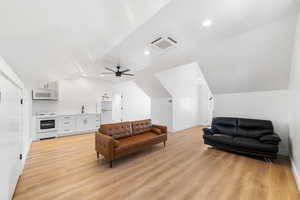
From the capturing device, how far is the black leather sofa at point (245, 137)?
2.91m

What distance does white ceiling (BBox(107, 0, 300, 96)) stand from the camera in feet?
6.07

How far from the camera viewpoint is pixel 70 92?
19.7 ft

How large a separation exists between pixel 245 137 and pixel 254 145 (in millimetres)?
552

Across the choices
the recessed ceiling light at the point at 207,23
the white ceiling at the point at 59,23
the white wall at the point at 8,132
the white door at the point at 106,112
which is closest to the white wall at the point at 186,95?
the recessed ceiling light at the point at 207,23

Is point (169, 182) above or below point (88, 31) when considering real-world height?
below

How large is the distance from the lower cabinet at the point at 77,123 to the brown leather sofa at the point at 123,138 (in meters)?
3.13

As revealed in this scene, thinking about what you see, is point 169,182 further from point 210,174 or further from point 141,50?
point 141,50

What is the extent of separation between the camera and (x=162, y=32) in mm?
2357

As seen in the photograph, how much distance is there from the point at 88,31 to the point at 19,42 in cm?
91

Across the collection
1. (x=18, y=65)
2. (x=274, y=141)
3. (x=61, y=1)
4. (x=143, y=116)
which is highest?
(x=61, y=1)

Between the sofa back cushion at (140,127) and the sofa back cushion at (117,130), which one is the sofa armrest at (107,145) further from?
the sofa back cushion at (140,127)

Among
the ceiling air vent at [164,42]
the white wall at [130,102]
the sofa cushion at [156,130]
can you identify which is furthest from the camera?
the white wall at [130,102]

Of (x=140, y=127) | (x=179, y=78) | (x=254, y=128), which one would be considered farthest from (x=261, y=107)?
(x=140, y=127)

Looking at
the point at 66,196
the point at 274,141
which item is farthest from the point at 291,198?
the point at 66,196
